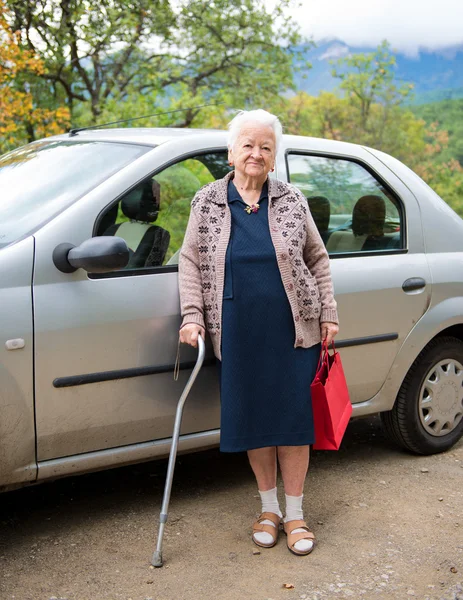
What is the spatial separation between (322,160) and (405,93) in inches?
795

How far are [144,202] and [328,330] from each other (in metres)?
0.91

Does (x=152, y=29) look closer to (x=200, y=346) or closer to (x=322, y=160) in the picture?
(x=322, y=160)

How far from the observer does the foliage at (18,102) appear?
834cm

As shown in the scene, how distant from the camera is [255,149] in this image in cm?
313

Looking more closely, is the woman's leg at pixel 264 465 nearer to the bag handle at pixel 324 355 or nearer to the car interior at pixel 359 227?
the bag handle at pixel 324 355

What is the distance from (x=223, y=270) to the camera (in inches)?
123

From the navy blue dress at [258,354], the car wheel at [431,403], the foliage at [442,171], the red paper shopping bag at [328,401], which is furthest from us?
the foliage at [442,171]

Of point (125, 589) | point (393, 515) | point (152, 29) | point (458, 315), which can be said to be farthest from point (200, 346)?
point (152, 29)

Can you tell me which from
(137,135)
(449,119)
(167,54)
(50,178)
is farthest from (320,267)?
(449,119)

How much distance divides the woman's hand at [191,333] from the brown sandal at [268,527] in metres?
0.83

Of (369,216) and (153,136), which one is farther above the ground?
(153,136)

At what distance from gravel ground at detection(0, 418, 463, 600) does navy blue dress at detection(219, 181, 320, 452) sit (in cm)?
47

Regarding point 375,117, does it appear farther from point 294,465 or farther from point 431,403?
point 294,465

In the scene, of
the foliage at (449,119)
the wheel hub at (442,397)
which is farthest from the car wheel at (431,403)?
the foliage at (449,119)
